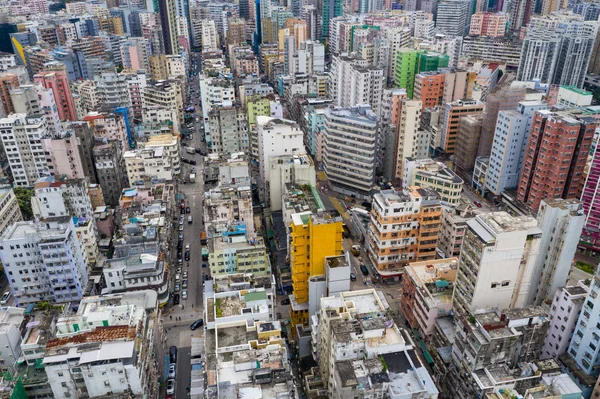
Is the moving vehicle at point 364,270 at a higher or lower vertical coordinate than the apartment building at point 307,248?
lower

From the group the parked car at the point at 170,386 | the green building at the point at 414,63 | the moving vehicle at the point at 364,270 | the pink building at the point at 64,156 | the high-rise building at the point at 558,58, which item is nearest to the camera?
the parked car at the point at 170,386

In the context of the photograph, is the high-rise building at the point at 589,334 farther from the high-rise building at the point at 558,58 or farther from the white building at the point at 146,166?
the high-rise building at the point at 558,58

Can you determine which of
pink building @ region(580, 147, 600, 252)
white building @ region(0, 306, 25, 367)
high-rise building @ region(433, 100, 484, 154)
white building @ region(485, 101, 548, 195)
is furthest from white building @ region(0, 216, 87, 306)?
high-rise building @ region(433, 100, 484, 154)

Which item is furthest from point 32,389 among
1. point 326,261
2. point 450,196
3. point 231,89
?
point 231,89

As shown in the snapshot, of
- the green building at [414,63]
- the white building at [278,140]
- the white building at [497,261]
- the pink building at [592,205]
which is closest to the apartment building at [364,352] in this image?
the white building at [497,261]

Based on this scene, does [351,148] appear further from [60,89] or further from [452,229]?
[60,89]

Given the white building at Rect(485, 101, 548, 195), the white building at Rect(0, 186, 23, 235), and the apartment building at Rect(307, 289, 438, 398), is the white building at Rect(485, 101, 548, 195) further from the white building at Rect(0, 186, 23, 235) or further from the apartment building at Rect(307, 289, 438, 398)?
the white building at Rect(0, 186, 23, 235)

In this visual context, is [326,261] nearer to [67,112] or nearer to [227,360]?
[227,360]
